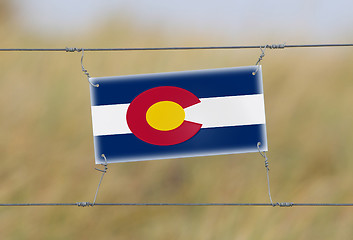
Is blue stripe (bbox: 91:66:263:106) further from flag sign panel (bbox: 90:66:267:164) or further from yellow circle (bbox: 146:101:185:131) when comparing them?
yellow circle (bbox: 146:101:185:131)

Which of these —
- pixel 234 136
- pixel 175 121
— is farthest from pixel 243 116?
pixel 175 121

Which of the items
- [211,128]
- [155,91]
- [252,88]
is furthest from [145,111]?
[252,88]

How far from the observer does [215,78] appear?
226 inches

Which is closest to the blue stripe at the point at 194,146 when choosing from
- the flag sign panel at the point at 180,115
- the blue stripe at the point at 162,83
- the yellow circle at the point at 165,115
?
the flag sign panel at the point at 180,115

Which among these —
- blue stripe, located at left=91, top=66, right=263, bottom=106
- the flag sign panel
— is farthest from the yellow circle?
blue stripe, located at left=91, top=66, right=263, bottom=106

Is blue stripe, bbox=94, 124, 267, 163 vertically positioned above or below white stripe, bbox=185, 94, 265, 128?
below

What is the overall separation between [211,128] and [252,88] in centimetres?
50

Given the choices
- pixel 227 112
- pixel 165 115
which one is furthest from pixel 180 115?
pixel 227 112

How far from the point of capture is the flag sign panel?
5.69 meters

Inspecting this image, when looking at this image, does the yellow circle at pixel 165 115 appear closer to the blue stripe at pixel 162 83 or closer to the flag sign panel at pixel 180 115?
the flag sign panel at pixel 180 115

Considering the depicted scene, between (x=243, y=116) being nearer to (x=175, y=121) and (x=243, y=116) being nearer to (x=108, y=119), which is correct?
(x=175, y=121)

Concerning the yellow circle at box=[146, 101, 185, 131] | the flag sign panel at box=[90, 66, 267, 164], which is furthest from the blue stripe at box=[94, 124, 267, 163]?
the yellow circle at box=[146, 101, 185, 131]

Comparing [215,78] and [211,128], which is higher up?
[215,78]

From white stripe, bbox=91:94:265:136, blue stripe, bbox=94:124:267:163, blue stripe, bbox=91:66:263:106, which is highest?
blue stripe, bbox=91:66:263:106
